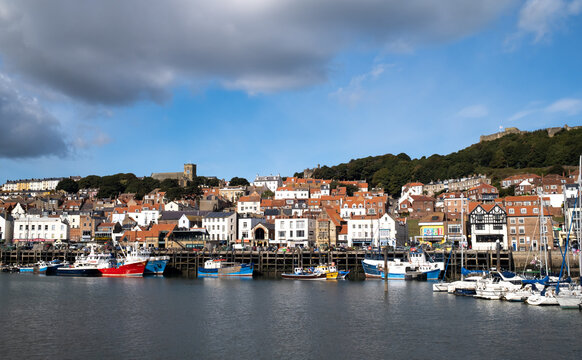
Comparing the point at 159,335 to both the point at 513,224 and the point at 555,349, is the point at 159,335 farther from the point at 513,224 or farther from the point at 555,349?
the point at 513,224

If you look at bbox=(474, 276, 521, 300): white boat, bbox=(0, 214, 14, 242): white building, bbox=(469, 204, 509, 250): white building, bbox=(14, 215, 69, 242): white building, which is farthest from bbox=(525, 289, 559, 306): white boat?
bbox=(0, 214, 14, 242): white building

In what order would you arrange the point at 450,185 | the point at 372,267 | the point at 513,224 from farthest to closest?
the point at 450,185 < the point at 513,224 < the point at 372,267

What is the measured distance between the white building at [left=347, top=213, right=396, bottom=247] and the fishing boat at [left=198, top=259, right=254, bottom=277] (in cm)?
2103

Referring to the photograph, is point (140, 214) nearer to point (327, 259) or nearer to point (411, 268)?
point (327, 259)

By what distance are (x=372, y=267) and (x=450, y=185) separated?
64.6m

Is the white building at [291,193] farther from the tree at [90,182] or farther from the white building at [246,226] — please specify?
the tree at [90,182]

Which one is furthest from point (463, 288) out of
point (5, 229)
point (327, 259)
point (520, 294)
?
point (5, 229)

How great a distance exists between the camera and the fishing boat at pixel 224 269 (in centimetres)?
5796

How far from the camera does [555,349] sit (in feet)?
77.4

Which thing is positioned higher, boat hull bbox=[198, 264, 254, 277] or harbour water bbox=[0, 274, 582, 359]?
boat hull bbox=[198, 264, 254, 277]

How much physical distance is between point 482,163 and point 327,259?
76.6 metres

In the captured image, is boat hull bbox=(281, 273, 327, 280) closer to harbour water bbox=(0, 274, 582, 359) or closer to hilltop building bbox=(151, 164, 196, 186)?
harbour water bbox=(0, 274, 582, 359)

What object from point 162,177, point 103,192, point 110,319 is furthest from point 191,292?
point 162,177

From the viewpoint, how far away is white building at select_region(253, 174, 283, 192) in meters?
132
